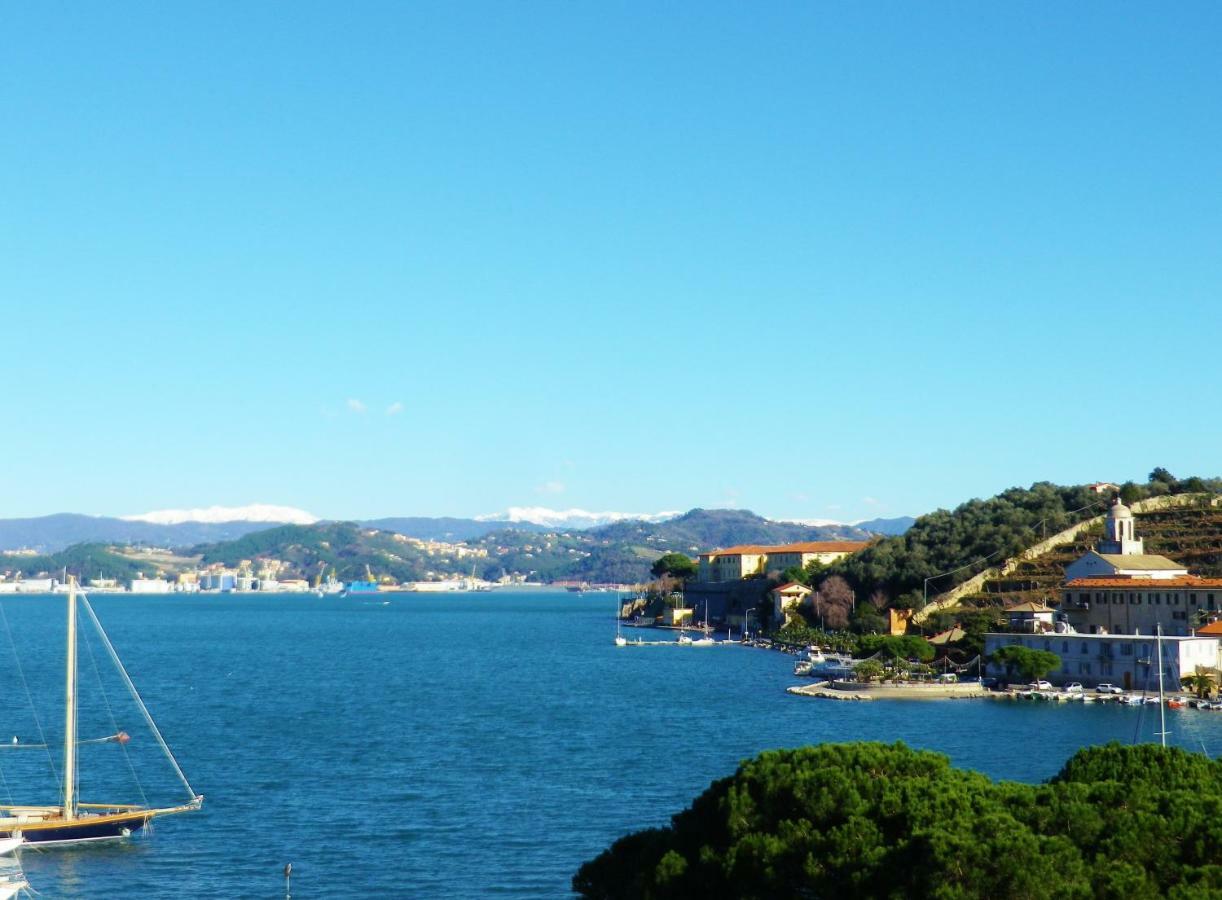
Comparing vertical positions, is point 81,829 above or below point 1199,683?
below

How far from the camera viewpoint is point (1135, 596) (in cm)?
7162

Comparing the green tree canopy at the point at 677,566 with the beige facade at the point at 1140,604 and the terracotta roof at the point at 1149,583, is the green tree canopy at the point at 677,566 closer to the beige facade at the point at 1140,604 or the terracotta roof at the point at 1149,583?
the beige facade at the point at 1140,604

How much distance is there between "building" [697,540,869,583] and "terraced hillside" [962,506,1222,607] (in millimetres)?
36737

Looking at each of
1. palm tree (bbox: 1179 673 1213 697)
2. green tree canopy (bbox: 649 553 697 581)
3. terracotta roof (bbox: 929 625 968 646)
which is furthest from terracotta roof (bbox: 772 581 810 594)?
palm tree (bbox: 1179 673 1213 697)

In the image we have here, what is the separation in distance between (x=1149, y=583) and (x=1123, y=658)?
8003 millimetres

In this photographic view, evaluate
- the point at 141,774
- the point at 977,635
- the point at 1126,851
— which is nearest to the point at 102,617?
the point at 977,635

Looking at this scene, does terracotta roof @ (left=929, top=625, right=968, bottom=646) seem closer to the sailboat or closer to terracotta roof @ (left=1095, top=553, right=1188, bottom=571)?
terracotta roof @ (left=1095, top=553, right=1188, bottom=571)

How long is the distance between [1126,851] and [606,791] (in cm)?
2243

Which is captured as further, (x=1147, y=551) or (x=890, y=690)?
(x=1147, y=551)

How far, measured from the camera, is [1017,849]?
1709cm

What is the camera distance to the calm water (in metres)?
30.8

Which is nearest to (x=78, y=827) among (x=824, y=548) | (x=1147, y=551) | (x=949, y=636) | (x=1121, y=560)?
(x=949, y=636)

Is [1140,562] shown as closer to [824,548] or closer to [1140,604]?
[1140,604]

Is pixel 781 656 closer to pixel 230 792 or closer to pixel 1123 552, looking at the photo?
pixel 1123 552
